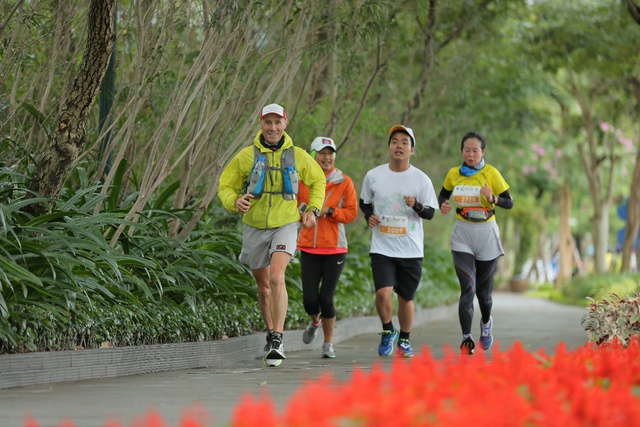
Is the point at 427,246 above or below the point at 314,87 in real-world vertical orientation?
below

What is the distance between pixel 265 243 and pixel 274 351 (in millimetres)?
919

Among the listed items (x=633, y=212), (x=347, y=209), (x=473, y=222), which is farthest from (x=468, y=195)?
(x=633, y=212)

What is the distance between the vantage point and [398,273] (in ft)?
35.4

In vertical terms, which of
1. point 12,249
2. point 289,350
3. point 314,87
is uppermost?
point 314,87

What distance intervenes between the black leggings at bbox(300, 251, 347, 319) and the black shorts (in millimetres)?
361

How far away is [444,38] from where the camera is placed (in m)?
22.2

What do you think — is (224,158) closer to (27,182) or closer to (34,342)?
(27,182)

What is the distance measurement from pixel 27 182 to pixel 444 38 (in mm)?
13734

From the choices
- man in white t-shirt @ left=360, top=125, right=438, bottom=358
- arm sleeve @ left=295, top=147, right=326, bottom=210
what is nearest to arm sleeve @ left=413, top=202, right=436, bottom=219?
man in white t-shirt @ left=360, top=125, right=438, bottom=358

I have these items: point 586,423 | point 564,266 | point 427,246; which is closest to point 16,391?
point 586,423

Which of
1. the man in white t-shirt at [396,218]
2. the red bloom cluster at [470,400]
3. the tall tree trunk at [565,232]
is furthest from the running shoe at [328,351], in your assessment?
the tall tree trunk at [565,232]

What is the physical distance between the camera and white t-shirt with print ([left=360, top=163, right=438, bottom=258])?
10.6 metres

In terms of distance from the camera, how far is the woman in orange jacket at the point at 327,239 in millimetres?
10594

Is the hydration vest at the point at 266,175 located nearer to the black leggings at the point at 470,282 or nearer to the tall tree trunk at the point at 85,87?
the tall tree trunk at the point at 85,87
